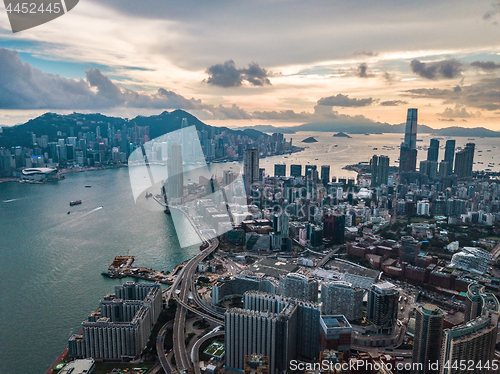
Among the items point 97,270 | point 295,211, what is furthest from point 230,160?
point 97,270

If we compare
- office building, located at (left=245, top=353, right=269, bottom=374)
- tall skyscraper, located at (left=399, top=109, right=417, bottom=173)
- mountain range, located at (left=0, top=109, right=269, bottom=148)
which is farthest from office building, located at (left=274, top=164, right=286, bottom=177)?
office building, located at (left=245, top=353, right=269, bottom=374)

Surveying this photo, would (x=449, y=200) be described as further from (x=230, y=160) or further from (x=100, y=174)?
(x=100, y=174)

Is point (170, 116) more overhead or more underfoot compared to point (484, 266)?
more overhead

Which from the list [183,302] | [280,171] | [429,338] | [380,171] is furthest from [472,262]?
[280,171]

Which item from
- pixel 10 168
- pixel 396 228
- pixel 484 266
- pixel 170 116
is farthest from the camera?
pixel 170 116

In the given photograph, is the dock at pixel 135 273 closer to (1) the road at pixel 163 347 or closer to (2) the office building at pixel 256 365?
(1) the road at pixel 163 347

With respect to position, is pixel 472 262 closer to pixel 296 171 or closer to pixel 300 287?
pixel 300 287
